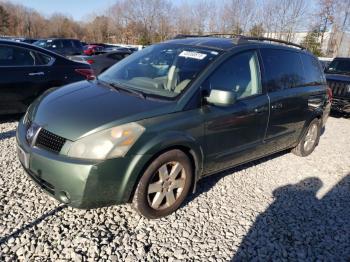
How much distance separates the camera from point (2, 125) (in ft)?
17.9

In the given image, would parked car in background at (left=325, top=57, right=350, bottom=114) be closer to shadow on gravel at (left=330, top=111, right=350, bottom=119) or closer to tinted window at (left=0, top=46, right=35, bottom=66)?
shadow on gravel at (left=330, top=111, right=350, bottom=119)

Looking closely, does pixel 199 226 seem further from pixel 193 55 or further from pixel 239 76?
pixel 193 55

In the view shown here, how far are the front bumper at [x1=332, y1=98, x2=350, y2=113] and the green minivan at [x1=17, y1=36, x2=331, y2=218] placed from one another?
508 centimetres

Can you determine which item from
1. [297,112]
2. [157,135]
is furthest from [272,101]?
[157,135]

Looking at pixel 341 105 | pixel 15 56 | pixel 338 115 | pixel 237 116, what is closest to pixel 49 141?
pixel 237 116

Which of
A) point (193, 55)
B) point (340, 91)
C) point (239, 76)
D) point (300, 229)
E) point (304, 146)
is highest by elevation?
point (193, 55)

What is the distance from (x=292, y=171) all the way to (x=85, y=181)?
3.32 metres

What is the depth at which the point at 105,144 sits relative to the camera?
2.66 meters

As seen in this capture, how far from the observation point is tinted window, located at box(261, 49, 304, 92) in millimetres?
4059

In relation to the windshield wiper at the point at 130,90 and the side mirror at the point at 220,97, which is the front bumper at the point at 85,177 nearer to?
the windshield wiper at the point at 130,90

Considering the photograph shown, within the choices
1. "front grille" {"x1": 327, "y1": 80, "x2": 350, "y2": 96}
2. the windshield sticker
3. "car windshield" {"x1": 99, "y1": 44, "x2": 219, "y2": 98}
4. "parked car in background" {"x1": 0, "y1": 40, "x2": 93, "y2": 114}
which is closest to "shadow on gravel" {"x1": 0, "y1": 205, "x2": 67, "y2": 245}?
"car windshield" {"x1": 99, "y1": 44, "x2": 219, "y2": 98}

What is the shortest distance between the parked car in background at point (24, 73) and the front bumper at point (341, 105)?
7.22 metres

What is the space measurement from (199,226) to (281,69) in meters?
2.46

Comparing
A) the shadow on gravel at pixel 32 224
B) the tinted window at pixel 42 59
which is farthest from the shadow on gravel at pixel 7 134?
the shadow on gravel at pixel 32 224
